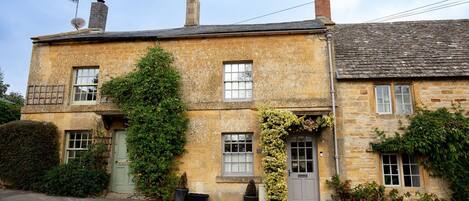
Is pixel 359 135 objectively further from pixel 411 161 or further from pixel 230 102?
pixel 230 102

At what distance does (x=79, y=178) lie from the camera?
31.9ft

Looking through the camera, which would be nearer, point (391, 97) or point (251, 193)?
point (251, 193)

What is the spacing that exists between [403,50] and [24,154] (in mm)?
14244

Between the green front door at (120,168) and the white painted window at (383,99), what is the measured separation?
9.16 metres

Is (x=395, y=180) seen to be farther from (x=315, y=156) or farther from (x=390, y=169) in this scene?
(x=315, y=156)

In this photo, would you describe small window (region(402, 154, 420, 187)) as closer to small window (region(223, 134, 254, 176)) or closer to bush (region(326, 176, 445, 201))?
bush (region(326, 176, 445, 201))

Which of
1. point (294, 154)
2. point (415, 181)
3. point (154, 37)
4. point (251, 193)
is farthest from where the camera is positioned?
point (154, 37)

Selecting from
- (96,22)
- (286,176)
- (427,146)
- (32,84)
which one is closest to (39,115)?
(32,84)

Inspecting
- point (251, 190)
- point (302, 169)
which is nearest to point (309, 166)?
point (302, 169)

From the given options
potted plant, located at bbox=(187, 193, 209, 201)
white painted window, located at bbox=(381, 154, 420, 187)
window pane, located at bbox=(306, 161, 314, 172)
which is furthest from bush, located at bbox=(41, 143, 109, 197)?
white painted window, located at bbox=(381, 154, 420, 187)

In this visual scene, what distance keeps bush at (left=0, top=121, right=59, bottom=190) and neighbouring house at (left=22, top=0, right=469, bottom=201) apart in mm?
736

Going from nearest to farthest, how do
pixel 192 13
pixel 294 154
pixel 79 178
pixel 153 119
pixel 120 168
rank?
pixel 79 178, pixel 153 119, pixel 294 154, pixel 120 168, pixel 192 13

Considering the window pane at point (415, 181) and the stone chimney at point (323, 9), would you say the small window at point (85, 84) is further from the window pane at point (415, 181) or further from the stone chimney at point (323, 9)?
the window pane at point (415, 181)

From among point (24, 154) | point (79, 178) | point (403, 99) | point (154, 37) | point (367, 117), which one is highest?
point (154, 37)
